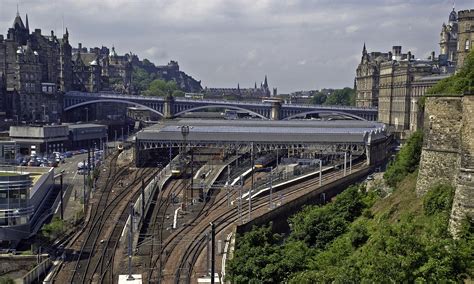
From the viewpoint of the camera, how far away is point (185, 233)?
41312 millimetres

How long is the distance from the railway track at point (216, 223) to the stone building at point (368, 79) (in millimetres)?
67692

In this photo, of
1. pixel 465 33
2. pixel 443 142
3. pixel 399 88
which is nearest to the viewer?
pixel 443 142

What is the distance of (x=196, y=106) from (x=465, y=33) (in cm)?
5654

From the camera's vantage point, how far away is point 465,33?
6844 centimetres

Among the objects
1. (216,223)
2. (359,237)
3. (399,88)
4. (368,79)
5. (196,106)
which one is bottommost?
(216,223)

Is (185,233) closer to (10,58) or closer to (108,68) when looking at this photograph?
(10,58)

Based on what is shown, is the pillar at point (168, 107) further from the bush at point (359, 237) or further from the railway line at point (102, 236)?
the bush at point (359, 237)

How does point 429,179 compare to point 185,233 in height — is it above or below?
above

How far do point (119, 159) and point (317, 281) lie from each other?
52.9 metres

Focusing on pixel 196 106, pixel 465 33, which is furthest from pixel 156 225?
pixel 196 106

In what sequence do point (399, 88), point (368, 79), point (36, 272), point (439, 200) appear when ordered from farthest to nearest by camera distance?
1. point (368, 79)
2. point (399, 88)
3. point (36, 272)
4. point (439, 200)

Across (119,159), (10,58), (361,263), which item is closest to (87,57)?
(10,58)

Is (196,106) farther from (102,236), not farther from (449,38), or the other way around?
(102,236)

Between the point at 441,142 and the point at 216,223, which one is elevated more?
the point at 441,142
